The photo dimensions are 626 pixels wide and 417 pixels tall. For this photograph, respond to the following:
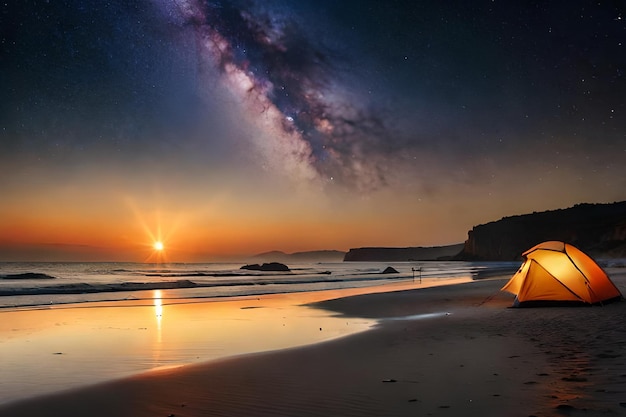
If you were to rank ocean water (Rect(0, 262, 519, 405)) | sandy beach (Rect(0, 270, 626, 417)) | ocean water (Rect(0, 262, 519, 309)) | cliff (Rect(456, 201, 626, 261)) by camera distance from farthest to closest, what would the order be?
cliff (Rect(456, 201, 626, 261)) → ocean water (Rect(0, 262, 519, 309)) → ocean water (Rect(0, 262, 519, 405)) → sandy beach (Rect(0, 270, 626, 417))

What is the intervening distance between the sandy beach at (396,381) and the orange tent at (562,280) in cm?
472

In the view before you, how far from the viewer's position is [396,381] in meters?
6.52

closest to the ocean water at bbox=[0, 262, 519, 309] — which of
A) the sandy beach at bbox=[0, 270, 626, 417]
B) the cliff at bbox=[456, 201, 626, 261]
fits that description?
the sandy beach at bbox=[0, 270, 626, 417]

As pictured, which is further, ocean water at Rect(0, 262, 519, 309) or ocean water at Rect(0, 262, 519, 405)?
ocean water at Rect(0, 262, 519, 309)

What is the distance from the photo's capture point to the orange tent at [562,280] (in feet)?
49.9

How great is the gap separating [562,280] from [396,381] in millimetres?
11456

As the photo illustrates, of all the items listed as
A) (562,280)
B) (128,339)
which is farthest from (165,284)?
(562,280)

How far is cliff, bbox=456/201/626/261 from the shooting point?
12512 cm

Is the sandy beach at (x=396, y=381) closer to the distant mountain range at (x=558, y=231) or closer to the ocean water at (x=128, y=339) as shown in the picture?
the ocean water at (x=128, y=339)

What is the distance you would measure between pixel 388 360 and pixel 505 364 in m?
1.89

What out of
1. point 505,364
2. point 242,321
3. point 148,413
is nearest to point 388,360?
point 505,364

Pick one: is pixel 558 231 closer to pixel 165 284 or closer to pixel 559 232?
pixel 559 232

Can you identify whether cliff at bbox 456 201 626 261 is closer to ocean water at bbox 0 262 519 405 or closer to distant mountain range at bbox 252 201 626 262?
distant mountain range at bbox 252 201 626 262

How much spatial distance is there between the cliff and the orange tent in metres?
113
